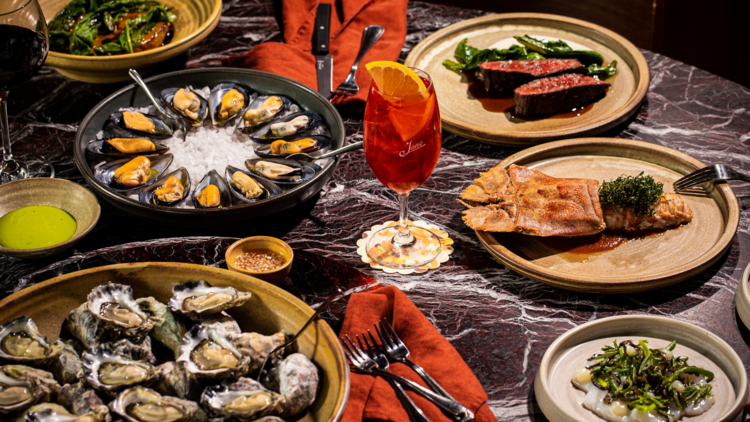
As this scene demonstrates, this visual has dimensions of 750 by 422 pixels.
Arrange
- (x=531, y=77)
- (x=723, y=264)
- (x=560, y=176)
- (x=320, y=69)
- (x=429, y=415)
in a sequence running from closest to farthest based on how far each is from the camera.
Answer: (x=429, y=415) → (x=723, y=264) → (x=560, y=176) → (x=531, y=77) → (x=320, y=69)

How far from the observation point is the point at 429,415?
1.25 metres

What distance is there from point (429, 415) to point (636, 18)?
2865 millimetres

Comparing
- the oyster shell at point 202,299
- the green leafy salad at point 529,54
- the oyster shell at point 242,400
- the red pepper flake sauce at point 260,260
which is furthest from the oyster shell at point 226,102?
the oyster shell at point 242,400

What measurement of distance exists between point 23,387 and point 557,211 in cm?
132

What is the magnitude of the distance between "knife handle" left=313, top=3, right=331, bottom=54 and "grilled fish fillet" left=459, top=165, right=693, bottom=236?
1175 mm

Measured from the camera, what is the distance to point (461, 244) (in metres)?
1.78

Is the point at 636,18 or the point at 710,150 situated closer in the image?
the point at 710,150

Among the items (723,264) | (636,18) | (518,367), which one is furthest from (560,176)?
(636,18)

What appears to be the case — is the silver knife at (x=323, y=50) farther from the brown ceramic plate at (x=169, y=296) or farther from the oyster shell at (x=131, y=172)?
the brown ceramic plate at (x=169, y=296)

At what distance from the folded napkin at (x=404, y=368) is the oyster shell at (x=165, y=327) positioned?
1.21 feet

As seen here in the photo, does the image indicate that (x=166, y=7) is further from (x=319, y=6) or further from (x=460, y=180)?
(x=460, y=180)

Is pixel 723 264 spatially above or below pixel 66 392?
below

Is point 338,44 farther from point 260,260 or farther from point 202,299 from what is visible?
point 202,299

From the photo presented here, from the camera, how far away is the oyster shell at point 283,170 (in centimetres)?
188
